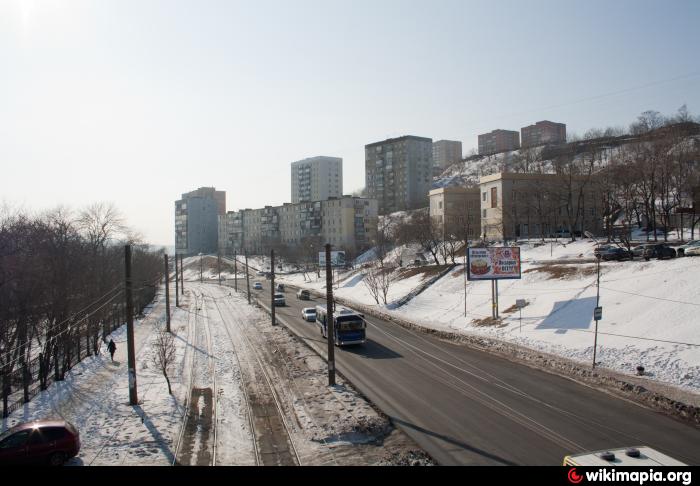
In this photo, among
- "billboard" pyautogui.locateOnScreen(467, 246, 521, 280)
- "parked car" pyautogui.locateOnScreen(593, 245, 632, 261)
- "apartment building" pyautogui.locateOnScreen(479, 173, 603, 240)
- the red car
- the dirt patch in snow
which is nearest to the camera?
the red car

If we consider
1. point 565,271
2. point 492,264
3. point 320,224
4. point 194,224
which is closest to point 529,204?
point 565,271

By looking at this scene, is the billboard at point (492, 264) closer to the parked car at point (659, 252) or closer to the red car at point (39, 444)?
the parked car at point (659, 252)

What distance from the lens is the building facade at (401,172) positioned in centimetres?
15150

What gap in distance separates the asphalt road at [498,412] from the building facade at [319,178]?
143549 millimetres

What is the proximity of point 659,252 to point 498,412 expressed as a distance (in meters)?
26.1

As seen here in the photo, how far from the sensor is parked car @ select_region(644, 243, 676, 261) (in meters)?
35.1

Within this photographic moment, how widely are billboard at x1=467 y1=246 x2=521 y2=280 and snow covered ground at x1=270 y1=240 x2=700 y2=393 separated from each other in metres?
2.56

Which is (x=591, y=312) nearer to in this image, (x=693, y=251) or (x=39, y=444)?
(x=693, y=251)

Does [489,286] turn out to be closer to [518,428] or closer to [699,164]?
[518,428]

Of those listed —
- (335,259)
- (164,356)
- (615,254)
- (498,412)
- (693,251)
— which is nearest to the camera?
(498,412)

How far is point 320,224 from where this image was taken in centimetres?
12669

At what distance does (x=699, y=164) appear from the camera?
244ft

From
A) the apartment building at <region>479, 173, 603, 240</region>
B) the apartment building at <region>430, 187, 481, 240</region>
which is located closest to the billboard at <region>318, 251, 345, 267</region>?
the apartment building at <region>430, 187, 481, 240</region>

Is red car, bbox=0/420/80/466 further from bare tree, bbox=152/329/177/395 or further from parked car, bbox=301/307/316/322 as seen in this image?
parked car, bbox=301/307/316/322
